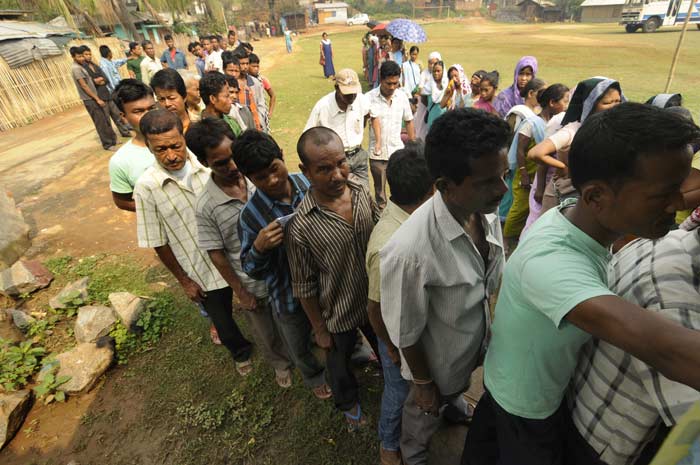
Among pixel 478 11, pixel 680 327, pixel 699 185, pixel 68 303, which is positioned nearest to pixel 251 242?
pixel 680 327

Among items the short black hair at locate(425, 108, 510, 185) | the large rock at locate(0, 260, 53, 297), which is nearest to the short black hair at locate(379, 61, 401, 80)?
the short black hair at locate(425, 108, 510, 185)

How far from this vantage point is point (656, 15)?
26.6m

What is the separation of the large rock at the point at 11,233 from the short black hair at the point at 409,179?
560cm

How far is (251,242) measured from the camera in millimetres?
2068

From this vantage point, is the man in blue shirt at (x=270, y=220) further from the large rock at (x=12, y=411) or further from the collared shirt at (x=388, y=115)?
the collared shirt at (x=388, y=115)

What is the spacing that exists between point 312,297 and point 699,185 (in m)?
2.18

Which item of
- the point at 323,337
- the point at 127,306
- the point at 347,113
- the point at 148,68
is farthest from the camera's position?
the point at 148,68

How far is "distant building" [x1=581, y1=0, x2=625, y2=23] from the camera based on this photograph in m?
45.1

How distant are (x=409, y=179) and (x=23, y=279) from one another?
16.2 ft

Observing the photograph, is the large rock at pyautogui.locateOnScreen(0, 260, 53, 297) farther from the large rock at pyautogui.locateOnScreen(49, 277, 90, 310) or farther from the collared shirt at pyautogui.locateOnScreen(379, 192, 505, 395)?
the collared shirt at pyautogui.locateOnScreen(379, 192, 505, 395)

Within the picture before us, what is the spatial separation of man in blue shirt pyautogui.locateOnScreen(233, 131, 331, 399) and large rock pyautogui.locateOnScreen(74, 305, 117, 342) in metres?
2.20

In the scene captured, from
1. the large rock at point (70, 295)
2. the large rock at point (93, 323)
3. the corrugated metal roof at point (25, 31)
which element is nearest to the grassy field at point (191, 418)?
the large rock at point (70, 295)

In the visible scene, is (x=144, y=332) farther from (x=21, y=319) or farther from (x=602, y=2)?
(x=602, y=2)

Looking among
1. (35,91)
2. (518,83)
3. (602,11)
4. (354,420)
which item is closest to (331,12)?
(602,11)
